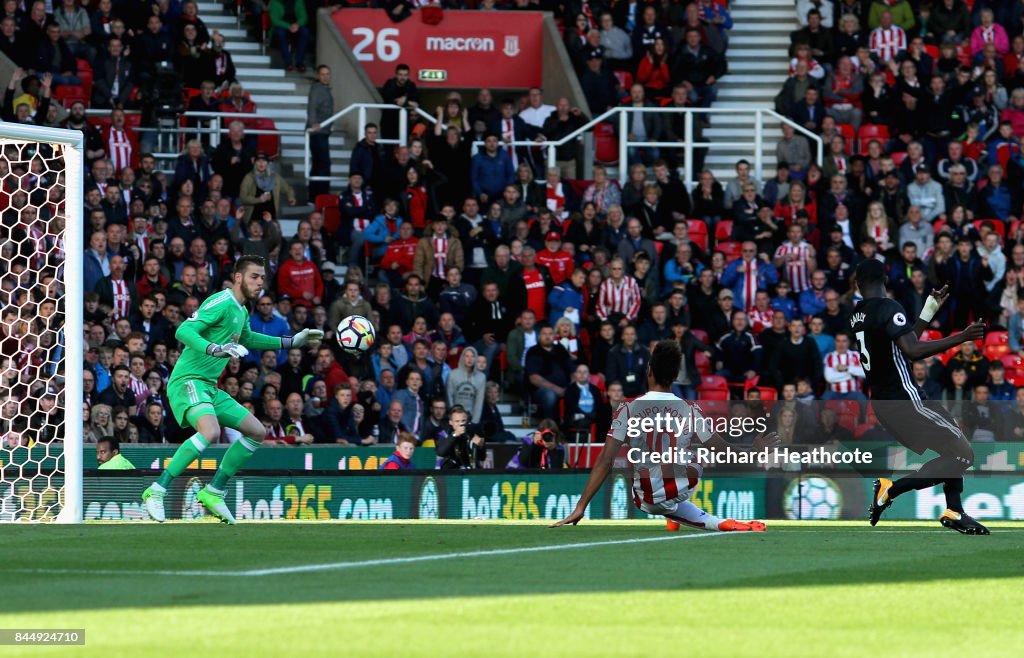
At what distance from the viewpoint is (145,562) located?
31.4 ft

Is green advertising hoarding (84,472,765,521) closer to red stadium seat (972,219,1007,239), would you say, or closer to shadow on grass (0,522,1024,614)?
shadow on grass (0,522,1024,614)

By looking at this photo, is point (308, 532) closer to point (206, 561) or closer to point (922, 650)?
point (206, 561)

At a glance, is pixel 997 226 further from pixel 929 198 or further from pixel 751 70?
pixel 751 70

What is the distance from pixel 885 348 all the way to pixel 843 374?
948 centimetres

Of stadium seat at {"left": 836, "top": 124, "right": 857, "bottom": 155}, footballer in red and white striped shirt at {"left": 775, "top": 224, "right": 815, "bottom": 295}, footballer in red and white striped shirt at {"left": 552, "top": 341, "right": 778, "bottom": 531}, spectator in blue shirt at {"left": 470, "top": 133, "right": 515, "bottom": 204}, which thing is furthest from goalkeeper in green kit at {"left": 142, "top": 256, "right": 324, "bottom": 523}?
stadium seat at {"left": 836, "top": 124, "right": 857, "bottom": 155}

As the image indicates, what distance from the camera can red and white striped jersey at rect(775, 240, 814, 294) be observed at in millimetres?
24141

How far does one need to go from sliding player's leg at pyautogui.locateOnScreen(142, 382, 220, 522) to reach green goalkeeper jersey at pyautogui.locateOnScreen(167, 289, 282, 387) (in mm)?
104

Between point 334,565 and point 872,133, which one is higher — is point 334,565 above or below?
below

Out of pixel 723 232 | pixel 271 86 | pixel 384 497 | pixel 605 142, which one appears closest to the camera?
pixel 384 497

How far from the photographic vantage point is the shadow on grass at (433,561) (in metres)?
8.31

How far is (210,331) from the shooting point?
13195mm

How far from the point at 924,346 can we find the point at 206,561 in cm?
544

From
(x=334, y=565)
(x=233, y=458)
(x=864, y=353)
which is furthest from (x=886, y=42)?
(x=334, y=565)

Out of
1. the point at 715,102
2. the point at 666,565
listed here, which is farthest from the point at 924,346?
the point at 715,102
